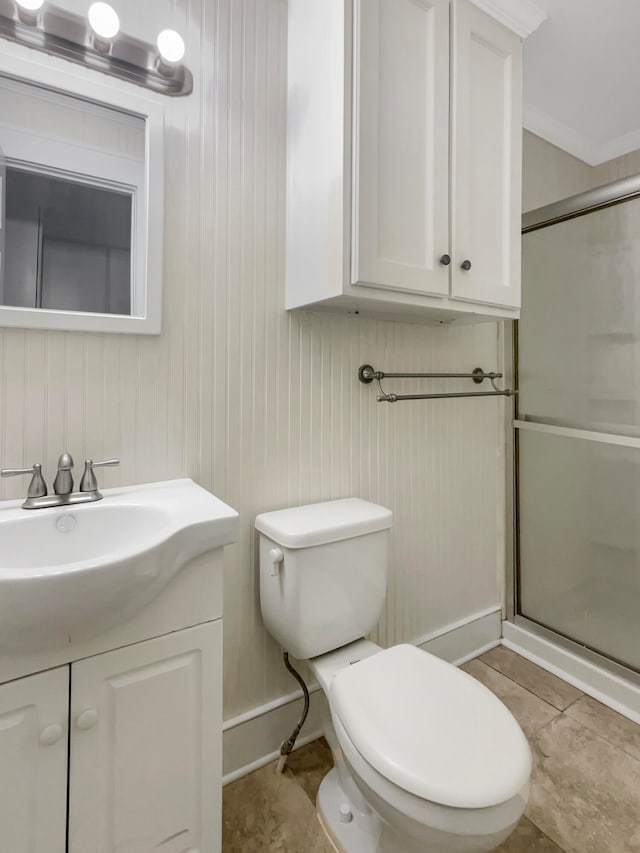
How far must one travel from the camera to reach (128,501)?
3.24 ft

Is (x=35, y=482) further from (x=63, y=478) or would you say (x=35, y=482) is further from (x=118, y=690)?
(x=118, y=690)

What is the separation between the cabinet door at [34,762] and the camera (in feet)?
2.35

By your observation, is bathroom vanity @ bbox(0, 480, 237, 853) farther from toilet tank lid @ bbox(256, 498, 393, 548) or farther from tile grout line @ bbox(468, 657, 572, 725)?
tile grout line @ bbox(468, 657, 572, 725)

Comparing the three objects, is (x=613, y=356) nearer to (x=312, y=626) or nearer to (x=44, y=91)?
(x=312, y=626)

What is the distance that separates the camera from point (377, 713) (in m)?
0.93

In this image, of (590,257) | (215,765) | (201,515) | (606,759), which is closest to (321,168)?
(201,515)

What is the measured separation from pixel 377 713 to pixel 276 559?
42 centimetres

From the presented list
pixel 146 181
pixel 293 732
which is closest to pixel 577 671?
pixel 293 732

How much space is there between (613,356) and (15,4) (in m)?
1.99

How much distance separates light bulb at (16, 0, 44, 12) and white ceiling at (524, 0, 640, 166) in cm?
146

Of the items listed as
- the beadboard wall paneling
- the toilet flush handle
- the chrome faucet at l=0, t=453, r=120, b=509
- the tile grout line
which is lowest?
the tile grout line

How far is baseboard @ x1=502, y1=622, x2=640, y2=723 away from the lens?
Result: 1557 mm

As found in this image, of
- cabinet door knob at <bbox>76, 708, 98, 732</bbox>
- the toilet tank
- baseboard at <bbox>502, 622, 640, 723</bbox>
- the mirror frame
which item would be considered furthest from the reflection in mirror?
baseboard at <bbox>502, 622, 640, 723</bbox>

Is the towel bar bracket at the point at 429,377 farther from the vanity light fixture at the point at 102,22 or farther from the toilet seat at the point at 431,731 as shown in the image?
the vanity light fixture at the point at 102,22
